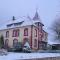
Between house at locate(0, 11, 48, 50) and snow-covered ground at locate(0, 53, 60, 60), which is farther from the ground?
house at locate(0, 11, 48, 50)

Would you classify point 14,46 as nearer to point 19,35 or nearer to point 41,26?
point 19,35

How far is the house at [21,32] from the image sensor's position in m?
1.54

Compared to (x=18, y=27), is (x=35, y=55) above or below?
below

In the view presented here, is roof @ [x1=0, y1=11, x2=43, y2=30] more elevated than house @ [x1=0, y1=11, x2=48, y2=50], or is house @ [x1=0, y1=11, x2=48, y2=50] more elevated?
roof @ [x1=0, y1=11, x2=43, y2=30]

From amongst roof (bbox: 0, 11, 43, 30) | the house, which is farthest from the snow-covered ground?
roof (bbox: 0, 11, 43, 30)

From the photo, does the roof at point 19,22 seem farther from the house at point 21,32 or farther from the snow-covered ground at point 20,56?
the snow-covered ground at point 20,56

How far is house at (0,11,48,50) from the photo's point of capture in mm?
1536

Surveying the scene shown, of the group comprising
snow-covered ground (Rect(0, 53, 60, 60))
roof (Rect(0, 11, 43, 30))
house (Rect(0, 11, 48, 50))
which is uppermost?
roof (Rect(0, 11, 43, 30))

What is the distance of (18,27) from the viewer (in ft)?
5.05

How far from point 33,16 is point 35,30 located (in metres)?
0.12

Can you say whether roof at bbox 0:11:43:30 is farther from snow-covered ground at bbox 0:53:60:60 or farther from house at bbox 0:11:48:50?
snow-covered ground at bbox 0:53:60:60

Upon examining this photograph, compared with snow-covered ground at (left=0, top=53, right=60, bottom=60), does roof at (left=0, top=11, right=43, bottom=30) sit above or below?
above

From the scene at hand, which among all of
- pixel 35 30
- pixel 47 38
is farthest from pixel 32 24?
pixel 47 38

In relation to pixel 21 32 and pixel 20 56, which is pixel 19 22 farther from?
pixel 20 56
